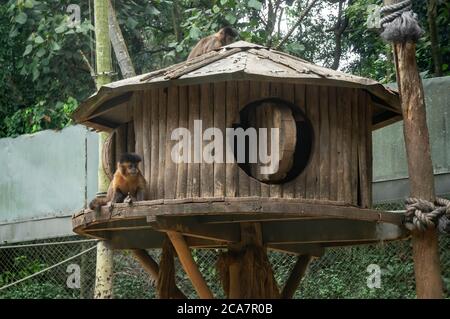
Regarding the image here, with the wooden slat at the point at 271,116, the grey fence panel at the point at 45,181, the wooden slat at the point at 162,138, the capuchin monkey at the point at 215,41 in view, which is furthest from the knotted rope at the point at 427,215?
the grey fence panel at the point at 45,181

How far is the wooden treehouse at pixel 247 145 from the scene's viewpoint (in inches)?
283

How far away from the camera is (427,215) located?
7.48 m

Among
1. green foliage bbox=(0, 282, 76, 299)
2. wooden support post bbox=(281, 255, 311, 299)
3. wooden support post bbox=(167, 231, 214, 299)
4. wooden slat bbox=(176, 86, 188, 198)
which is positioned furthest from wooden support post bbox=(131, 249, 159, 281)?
green foliage bbox=(0, 282, 76, 299)

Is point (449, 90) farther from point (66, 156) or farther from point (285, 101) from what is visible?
point (66, 156)

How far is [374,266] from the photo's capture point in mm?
10469

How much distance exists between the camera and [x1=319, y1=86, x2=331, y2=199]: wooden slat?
24.8 ft

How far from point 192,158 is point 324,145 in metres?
1.10

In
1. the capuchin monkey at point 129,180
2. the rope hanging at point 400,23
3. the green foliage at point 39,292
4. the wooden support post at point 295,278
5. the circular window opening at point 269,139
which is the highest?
the rope hanging at point 400,23

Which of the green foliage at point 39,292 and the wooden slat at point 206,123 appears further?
the green foliage at point 39,292

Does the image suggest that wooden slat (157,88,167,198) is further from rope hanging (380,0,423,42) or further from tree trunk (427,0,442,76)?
tree trunk (427,0,442,76)

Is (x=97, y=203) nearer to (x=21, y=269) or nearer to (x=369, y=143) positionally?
(x=369, y=143)

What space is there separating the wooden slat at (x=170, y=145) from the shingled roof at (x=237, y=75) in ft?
0.72

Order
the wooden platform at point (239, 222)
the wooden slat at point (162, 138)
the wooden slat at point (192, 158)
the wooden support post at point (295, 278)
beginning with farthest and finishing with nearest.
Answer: the wooden support post at point (295, 278) < the wooden slat at point (162, 138) < the wooden slat at point (192, 158) < the wooden platform at point (239, 222)

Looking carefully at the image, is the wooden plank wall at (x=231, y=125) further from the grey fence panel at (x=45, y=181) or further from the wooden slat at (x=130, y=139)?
the grey fence panel at (x=45, y=181)
